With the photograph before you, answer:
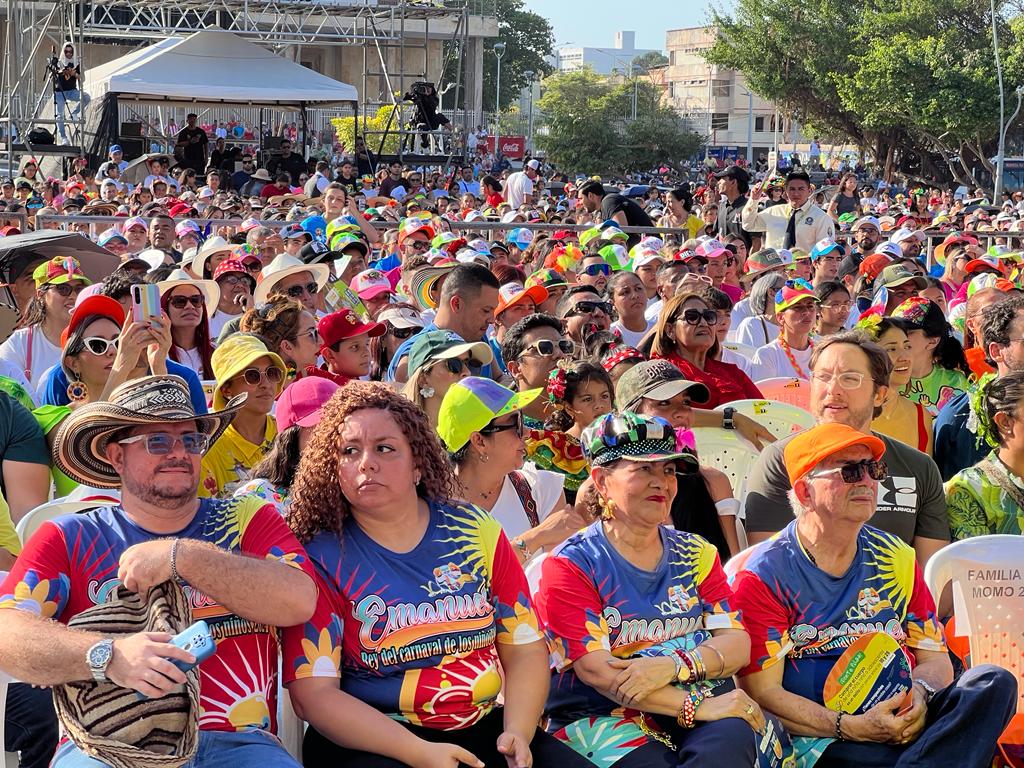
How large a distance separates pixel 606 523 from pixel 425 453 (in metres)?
0.58

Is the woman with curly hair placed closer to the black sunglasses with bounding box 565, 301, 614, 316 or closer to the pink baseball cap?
the pink baseball cap

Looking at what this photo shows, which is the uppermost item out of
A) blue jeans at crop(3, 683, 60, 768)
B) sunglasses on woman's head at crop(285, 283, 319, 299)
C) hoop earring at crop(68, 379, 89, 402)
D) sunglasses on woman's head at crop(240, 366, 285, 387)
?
sunglasses on woman's head at crop(285, 283, 319, 299)

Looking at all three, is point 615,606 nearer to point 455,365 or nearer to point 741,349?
point 455,365

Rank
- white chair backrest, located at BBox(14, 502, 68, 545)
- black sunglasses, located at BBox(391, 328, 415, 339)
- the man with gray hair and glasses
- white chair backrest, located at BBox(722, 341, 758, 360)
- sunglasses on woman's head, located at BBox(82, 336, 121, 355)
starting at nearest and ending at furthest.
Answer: white chair backrest, located at BBox(14, 502, 68, 545) < the man with gray hair and glasses < sunglasses on woman's head, located at BBox(82, 336, 121, 355) < white chair backrest, located at BBox(722, 341, 758, 360) < black sunglasses, located at BBox(391, 328, 415, 339)

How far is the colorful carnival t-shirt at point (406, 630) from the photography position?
141 inches

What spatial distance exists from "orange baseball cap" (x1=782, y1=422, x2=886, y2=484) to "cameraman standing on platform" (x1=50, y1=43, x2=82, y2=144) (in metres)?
27.3

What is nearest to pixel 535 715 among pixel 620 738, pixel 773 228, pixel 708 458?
pixel 620 738

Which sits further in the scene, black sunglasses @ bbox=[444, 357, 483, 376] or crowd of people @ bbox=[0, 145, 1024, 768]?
black sunglasses @ bbox=[444, 357, 483, 376]

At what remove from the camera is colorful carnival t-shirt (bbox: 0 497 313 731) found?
3.38 metres

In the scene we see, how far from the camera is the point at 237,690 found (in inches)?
139

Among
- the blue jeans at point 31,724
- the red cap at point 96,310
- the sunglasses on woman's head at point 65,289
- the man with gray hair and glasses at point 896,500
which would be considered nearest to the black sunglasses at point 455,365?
the man with gray hair and glasses at point 896,500

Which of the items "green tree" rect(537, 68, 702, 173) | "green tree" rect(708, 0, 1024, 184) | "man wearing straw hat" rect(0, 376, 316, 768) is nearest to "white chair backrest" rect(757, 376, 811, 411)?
"man wearing straw hat" rect(0, 376, 316, 768)

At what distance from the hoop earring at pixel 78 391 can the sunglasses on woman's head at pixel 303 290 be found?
263 cm

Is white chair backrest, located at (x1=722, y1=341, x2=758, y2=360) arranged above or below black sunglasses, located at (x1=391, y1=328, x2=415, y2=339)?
below
